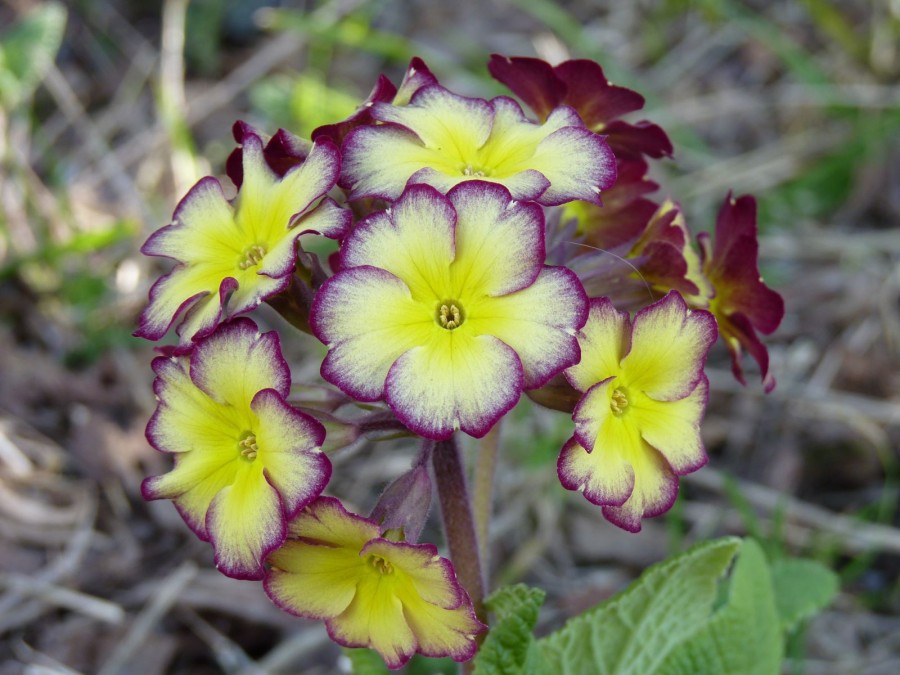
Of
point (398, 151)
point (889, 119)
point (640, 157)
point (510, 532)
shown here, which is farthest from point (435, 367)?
point (889, 119)

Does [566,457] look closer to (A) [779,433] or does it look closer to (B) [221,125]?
(A) [779,433]

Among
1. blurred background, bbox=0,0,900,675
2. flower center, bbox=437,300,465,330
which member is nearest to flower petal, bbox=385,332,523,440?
→ flower center, bbox=437,300,465,330

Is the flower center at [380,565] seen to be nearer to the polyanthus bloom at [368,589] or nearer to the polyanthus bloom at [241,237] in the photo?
the polyanthus bloom at [368,589]

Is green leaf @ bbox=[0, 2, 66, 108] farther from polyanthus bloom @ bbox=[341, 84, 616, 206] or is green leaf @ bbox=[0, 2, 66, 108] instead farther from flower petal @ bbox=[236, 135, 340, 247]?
polyanthus bloom @ bbox=[341, 84, 616, 206]

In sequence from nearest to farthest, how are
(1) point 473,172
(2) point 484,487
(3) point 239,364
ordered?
1. (3) point 239,364
2. (1) point 473,172
3. (2) point 484,487

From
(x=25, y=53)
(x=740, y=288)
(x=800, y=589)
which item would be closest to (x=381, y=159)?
(x=740, y=288)

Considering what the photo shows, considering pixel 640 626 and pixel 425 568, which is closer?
pixel 425 568

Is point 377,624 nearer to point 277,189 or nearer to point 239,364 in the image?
point 239,364
